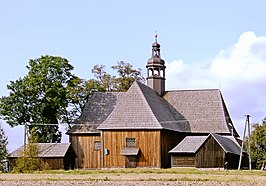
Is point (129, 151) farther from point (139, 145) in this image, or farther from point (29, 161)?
point (29, 161)

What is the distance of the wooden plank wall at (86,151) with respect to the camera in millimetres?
61541

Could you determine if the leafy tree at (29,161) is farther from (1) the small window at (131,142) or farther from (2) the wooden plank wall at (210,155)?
(2) the wooden plank wall at (210,155)

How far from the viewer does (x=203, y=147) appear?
55.2 metres

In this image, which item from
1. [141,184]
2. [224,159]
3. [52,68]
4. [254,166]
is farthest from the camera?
[52,68]

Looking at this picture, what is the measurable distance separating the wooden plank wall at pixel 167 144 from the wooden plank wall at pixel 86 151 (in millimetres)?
6972

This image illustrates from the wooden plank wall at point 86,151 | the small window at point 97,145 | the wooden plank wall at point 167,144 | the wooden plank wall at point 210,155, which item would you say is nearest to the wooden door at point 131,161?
the wooden plank wall at point 167,144

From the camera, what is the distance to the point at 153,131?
Result: 2249 inches

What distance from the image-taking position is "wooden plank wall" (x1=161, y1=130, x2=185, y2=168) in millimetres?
57875

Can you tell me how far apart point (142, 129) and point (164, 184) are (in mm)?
27479

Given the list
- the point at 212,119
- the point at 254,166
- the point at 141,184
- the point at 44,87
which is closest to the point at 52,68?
the point at 44,87

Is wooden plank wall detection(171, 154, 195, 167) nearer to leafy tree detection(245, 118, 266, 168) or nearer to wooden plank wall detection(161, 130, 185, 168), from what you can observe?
wooden plank wall detection(161, 130, 185, 168)

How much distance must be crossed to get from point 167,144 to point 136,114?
4.51 metres

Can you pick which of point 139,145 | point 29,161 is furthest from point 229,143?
point 29,161

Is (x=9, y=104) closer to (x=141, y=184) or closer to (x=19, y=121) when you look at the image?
(x=19, y=121)
